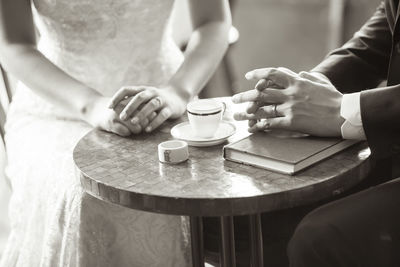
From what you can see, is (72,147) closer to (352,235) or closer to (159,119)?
(159,119)

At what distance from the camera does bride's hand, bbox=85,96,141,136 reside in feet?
4.69

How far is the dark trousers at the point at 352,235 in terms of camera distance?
123 centimetres

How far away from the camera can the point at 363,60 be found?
166 cm

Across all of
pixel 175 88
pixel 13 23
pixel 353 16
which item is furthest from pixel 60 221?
pixel 353 16

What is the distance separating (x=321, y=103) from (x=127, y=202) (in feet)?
1.59

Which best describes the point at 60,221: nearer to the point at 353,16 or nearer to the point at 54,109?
the point at 54,109

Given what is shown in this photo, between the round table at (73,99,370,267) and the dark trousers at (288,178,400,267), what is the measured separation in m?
0.10

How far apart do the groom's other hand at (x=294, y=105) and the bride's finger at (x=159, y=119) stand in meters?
0.20

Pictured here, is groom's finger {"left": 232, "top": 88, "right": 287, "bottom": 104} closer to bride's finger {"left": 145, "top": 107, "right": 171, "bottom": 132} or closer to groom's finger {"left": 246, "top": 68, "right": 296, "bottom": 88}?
groom's finger {"left": 246, "top": 68, "right": 296, "bottom": 88}

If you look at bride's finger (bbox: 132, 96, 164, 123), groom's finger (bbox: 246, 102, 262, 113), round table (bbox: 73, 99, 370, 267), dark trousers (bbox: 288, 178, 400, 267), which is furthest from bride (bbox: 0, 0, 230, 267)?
dark trousers (bbox: 288, 178, 400, 267)

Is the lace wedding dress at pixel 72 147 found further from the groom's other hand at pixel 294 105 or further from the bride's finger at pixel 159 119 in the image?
the groom's other hand at pixel 294 105

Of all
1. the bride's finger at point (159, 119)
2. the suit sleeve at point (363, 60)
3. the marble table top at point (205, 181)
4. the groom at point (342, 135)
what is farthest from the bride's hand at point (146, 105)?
the suit sleeve at point (363, 60)

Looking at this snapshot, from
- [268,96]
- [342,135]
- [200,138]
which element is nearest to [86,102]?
[200,138]

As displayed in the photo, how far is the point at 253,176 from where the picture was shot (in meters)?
1.16
